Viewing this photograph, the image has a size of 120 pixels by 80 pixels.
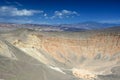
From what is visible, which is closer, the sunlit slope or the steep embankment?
the sunlit slope

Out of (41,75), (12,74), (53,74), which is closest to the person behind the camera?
(12,74)

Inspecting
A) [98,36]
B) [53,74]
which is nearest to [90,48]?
[98,36]

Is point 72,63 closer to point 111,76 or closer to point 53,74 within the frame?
point 111,76

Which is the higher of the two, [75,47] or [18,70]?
[75,47]

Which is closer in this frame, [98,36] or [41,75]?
[41,75]

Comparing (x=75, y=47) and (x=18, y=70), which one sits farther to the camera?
(x=75, y=47)

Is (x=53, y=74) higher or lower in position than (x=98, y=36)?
lower

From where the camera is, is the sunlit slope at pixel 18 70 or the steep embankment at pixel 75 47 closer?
the sunlit slope at pixel 18 70

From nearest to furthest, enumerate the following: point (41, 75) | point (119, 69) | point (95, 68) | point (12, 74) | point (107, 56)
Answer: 1. point (12, 74)
2. point (41, 75)
3. point (119, 69)
4. point (95, 68)
5. point (107, 56)
